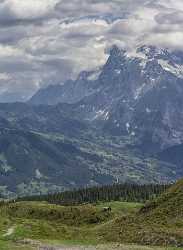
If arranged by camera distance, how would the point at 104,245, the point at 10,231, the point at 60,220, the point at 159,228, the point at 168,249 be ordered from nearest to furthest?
the point at 168,249
the point at 104,245
the point at 159,228
the point at 10,231
the point at 60,220

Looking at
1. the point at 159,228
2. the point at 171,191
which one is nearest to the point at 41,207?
the point at 171,191

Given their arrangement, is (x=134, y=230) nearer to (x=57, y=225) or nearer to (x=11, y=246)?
(x=11, y=246)

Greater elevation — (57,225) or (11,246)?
(57,225)

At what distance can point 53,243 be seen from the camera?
8625 centimetres

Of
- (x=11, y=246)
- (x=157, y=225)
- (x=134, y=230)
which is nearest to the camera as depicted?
(x=11, y=246)

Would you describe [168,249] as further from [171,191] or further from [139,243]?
[171,191]

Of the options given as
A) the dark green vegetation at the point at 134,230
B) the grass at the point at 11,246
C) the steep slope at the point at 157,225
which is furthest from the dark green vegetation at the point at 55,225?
the grass at the point at 11,246

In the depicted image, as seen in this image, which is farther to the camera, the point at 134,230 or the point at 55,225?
the point at 55,225

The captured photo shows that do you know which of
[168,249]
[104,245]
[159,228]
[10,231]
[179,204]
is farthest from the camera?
[179,204]

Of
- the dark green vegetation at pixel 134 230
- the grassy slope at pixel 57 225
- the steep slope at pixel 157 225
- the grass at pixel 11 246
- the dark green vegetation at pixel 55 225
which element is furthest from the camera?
the grassy slope at pixel 57 225

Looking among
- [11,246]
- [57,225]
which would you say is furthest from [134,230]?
[57,225]

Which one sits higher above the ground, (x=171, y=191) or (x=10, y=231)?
(x=171, y=191)

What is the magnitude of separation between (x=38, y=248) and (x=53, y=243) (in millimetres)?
7802

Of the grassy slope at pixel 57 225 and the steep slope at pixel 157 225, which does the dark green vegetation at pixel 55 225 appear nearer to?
the grassy slope at pixel 57 225
